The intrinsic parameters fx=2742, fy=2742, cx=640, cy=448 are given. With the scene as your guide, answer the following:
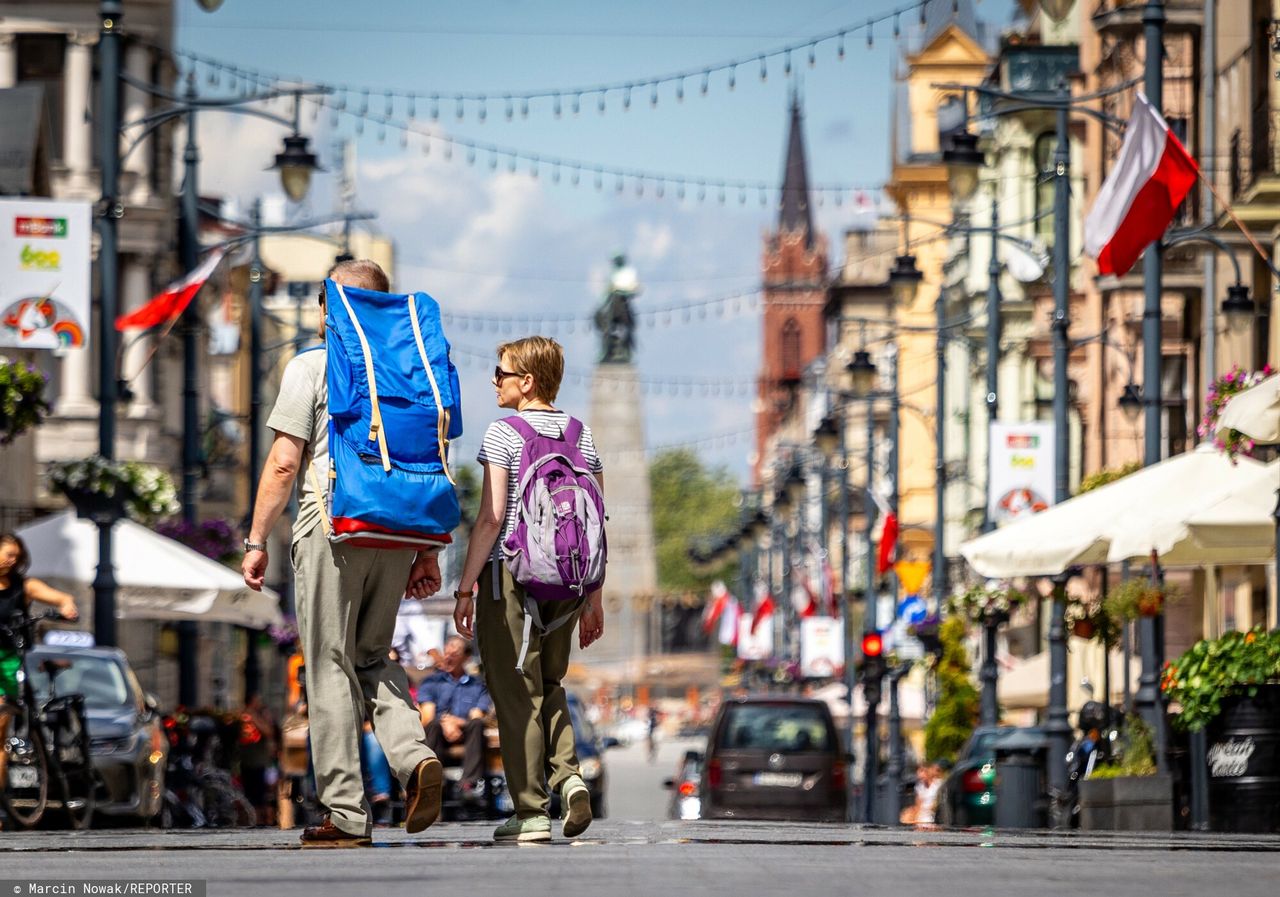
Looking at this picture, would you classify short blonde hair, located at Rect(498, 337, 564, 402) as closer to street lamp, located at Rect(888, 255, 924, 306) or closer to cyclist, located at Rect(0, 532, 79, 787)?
cyclist, located at Rect(0, 532, 79, 787)

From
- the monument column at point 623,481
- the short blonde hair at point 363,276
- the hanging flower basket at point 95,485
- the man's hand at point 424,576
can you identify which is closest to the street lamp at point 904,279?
the hanging flower basket at point 95,485

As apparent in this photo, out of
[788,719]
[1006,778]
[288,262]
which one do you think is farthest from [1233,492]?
[288,262]

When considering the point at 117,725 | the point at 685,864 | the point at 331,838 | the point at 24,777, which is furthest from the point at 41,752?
the point at 685,864

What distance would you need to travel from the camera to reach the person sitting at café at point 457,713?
20.9 metres

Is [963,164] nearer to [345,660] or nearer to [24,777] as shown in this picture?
[24,777]

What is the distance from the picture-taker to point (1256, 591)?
34062 mm

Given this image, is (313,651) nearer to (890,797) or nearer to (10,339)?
(10,339)

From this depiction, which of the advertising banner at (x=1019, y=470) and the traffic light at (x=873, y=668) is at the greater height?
the advertising banner at (x=1019, y=470)

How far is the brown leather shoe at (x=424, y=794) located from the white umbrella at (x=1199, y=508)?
9841mm

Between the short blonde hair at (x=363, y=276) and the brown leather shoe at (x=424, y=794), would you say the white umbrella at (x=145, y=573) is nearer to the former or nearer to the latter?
the short blonde hair at (x=363, y=276)

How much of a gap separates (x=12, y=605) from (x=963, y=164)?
46.4 ft

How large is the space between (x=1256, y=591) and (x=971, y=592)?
434 cm

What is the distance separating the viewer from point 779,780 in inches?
1011

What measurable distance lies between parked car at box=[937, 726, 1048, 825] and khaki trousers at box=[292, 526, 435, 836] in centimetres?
1493
